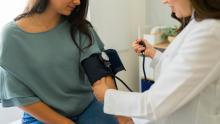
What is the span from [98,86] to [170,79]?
0.41 metres

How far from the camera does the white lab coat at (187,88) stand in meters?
0.93

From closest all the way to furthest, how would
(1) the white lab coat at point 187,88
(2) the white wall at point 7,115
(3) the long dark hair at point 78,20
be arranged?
1. (1) the white lab coat at point 187,88
2. (3) the long dark hair at point 78,20
3. (2) the white wall at point 7,115

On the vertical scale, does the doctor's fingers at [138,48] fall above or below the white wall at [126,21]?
above

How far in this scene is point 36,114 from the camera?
1328 millimetres

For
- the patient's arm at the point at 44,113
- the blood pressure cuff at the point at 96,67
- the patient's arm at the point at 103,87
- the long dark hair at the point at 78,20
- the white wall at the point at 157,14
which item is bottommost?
the white wall at the point at 157,14

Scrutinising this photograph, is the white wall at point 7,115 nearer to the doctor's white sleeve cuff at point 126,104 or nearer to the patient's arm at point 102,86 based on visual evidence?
the patient's arm at point 102,86

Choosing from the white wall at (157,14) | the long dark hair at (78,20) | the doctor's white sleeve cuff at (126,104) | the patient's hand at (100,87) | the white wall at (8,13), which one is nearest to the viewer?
the doctor's white sleeve cuff at (126,104)

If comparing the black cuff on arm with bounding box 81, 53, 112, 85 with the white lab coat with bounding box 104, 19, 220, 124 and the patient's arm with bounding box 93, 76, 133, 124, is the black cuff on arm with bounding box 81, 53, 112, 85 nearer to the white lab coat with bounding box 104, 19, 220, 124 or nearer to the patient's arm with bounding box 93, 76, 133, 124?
the patient's arm with bounding box 93, 76, 133, 124

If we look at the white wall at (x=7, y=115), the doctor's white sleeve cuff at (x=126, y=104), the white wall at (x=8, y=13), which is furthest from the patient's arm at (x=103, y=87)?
the white wall at (x=7, y=115)

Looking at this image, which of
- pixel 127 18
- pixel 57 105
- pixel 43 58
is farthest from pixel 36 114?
pixel 127 18

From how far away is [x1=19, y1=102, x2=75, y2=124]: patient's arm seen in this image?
1.32 meters

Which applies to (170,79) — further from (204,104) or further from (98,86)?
(98,86)

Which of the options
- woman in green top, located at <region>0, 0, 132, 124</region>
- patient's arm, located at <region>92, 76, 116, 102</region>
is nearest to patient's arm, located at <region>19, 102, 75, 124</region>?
woman in green top, located at <region>0, 0, 132, 124</region>

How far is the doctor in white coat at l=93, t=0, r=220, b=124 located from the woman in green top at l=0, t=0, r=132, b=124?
317mm
